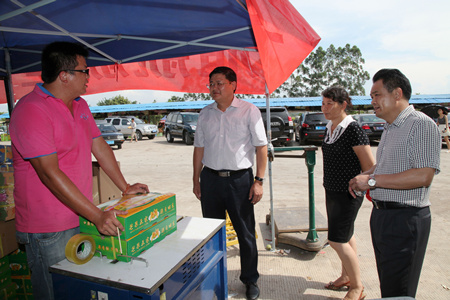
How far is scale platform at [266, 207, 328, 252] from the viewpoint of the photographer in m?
3.43

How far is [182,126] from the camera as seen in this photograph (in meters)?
15.7

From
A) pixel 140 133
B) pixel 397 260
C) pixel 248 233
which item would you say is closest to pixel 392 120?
pixel 397 260

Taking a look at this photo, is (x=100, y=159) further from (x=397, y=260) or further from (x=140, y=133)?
(x=140, y=133)

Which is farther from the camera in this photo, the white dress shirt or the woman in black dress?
the white dress shirt

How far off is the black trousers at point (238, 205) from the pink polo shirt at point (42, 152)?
1.21 metres

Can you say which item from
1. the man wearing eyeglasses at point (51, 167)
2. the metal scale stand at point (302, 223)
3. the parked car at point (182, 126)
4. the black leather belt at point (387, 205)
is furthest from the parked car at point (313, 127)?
the man wearing eyeglasses at point (51, 167)

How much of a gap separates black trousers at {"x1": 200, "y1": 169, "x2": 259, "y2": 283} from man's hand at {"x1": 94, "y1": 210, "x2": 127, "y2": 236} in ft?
4.26

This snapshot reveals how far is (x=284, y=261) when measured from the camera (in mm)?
3379

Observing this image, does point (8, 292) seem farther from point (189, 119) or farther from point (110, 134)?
point (189, 119)

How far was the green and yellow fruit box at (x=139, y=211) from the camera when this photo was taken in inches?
59.5

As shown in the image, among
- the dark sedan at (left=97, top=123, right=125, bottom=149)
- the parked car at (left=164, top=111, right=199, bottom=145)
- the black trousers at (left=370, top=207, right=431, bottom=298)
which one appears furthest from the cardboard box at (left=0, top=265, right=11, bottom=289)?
the dark sedan at (left=97, top=123, right=125, bottom=149)

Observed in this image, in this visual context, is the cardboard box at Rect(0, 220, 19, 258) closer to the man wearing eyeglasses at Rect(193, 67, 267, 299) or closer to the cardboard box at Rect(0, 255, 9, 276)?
the cardboard box at Rect(0, 255, 9, 276)

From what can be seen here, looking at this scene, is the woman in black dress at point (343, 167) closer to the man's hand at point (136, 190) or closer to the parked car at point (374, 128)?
the man's hand at point (136, 190)

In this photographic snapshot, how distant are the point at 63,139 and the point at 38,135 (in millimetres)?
150
